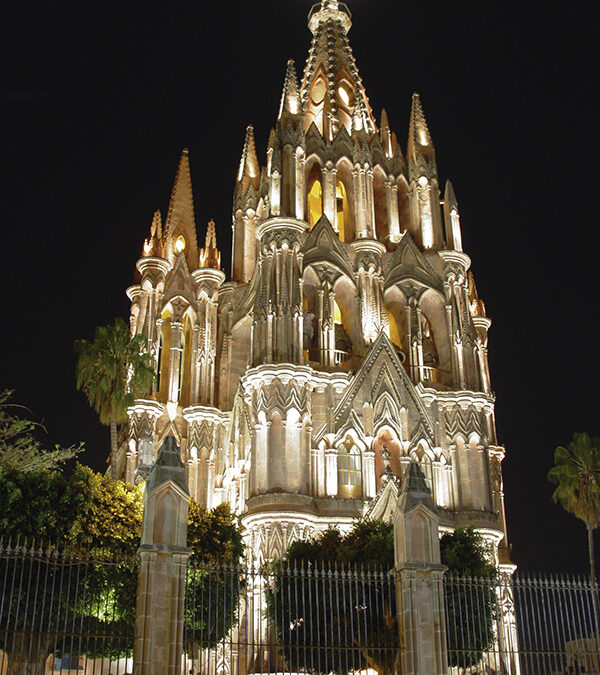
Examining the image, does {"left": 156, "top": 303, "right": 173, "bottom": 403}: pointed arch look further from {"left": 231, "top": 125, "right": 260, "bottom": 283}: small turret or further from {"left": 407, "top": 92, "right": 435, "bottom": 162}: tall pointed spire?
{"left": 407, "top": 92, "right": 435, "bottom": 162}: tall pointed spire

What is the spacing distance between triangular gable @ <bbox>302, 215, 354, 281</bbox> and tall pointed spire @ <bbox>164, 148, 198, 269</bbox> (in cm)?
912

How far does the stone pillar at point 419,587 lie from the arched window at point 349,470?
70.2ft

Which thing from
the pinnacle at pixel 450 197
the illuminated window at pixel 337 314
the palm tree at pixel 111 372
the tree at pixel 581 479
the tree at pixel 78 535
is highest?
the pinnacle at pixel 450 197

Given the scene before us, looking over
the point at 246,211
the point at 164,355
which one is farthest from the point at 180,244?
the point at 164,355

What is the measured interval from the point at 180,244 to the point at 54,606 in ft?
107

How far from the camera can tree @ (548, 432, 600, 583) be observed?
3878cm

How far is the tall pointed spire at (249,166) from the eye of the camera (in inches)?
2196

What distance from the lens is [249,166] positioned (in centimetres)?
5694

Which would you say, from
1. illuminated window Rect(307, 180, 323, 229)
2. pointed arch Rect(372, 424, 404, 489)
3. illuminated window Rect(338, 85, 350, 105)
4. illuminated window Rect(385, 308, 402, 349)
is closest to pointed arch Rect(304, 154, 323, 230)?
illuminated window Rect(307, 180, 323, 229)

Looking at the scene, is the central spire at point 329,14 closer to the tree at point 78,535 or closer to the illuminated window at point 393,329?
the illuminated window at point 393,329

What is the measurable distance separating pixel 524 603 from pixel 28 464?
20269mm

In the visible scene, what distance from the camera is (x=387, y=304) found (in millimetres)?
48094

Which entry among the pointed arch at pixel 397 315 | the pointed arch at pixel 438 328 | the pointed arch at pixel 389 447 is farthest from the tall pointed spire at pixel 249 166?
the pointed arch at pixel 389 447

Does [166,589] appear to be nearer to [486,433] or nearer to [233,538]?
[233,538]
